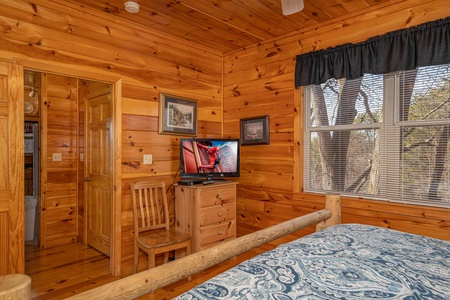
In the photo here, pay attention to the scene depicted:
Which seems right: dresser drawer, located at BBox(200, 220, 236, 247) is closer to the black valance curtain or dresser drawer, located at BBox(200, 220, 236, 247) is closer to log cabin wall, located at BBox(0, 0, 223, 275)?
log cabin wall, located at BBox(0, 0, 223, 275)

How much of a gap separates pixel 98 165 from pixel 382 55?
333 centimetres

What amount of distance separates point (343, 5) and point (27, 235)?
14.8ft

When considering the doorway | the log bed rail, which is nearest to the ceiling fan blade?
the log bed rail

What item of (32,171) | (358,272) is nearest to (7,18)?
Answer: (32,171)

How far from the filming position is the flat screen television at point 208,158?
3.19 m

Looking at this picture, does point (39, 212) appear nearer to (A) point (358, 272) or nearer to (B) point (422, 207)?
(A) point (358, 272)

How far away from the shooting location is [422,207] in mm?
2402

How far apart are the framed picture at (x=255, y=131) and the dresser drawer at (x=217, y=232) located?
39.6 inches

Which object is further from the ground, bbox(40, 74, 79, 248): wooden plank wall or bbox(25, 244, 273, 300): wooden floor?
bbox(40, 74, 79, 248): wooden plank wall

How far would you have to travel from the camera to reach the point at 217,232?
10.4 ft

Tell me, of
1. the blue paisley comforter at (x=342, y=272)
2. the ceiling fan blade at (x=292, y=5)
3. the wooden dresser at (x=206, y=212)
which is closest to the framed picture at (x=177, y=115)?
the wooden dresser at (x=206, y=212)

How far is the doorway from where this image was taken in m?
3.69

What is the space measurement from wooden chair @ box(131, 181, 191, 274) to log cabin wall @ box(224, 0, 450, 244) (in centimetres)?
104

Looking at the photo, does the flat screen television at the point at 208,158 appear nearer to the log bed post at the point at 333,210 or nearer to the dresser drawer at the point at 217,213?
the dresser drawer at the point at 217,213
